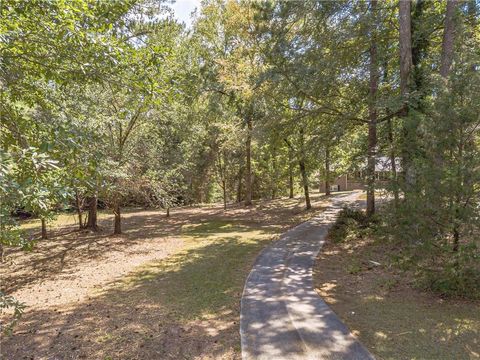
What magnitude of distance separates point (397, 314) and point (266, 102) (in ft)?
36.8

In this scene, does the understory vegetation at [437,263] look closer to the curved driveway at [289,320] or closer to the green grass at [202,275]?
the curved driveway at [289,320]

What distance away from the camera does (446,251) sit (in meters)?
6.07

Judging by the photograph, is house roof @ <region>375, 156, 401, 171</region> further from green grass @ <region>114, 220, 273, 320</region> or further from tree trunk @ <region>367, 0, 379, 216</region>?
green grass @ <region>114, 220, 273, 320</region>

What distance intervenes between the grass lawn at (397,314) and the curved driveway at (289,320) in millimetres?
321

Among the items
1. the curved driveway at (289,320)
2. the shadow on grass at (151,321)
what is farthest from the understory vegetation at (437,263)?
the shadow on grass at (151,321)

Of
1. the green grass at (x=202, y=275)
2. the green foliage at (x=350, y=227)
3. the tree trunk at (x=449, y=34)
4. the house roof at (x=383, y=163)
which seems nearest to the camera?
the green grass at (x=202, y=275)

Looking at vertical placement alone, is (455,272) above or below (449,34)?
below

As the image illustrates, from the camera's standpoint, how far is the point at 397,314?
19.3ft

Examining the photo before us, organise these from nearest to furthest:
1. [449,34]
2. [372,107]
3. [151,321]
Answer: [151,321]
[449,34]
[372,107]

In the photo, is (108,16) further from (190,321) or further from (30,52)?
(190,321)

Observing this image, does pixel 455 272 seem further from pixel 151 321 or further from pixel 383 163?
pixel 151 321

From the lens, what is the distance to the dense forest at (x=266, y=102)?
406 centimetres

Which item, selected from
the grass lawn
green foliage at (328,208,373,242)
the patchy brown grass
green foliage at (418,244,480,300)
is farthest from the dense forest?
the patchy brown grass

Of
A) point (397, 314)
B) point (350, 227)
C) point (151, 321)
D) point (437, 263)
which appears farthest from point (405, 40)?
point (151, 321)
